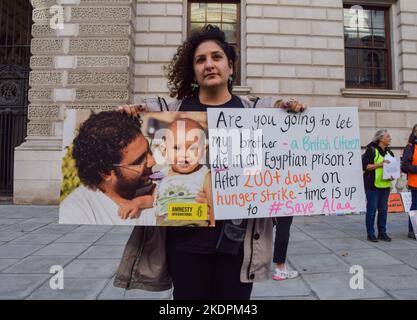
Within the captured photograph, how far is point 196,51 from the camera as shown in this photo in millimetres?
2105

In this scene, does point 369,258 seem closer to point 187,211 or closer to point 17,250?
point 187,211

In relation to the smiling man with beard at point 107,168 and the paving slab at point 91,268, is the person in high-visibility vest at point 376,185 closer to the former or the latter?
the paving slab at point 91,268

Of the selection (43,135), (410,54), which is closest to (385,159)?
(410,54)

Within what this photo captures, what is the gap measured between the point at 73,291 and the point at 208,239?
2.57 meters

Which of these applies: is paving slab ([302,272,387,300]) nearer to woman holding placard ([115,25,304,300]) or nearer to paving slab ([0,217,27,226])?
woman holding placard ([115,25,304,300])

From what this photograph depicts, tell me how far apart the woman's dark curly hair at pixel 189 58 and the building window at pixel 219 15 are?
9.57 metres

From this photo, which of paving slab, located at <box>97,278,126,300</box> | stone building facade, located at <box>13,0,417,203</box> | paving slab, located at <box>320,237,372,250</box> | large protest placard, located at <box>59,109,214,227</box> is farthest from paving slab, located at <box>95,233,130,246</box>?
large protest placard, located at <box>59,109,214,227</box>

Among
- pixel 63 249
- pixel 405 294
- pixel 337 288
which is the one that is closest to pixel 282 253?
pixel 337 288

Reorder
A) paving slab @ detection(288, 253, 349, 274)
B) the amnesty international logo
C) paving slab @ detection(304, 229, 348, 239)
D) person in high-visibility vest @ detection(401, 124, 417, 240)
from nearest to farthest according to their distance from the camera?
the amnesty international logo → paving slab @ detection(288, 253, 349, 274) → person in high-visibility vest @ detection(401, 124, 417, 240) → paving slab @ detection(304, 229, 348, 239)

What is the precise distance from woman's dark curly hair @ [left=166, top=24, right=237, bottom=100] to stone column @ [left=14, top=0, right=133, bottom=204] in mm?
8101

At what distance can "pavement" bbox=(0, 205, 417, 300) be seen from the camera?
3.75 m

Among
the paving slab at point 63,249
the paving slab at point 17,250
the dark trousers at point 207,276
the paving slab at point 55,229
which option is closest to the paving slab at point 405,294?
the dark trousers at point 207,276

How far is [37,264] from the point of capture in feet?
15.6
